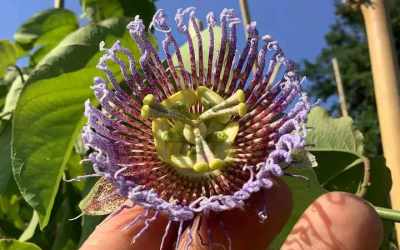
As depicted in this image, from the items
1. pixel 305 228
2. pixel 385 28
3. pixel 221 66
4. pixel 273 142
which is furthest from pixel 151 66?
pixel 385 28

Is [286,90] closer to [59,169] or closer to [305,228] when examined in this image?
[305,228]

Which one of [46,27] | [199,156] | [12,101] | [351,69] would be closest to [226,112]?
[199,156]

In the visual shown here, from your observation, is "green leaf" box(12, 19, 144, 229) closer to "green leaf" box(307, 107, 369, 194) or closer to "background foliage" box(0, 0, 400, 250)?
"background foliage" box(0, 0, 400, 250)

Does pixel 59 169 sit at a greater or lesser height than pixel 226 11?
lesser

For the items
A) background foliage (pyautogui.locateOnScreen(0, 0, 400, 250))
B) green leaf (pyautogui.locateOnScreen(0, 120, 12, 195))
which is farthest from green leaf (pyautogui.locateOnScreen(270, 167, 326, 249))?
green leaf (pyautogui.locateOnScreen(0, 120, 12, 195))

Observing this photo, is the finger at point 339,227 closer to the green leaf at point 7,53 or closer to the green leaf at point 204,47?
the green leaf at point 204,47

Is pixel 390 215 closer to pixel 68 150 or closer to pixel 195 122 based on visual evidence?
pixel 195 122
